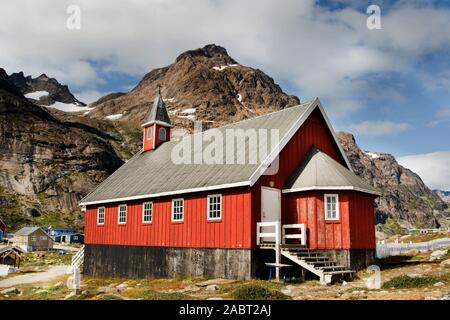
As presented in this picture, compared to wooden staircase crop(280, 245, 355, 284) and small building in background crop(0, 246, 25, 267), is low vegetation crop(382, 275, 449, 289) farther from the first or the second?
small building in background crop(0, 246, 25, 267)

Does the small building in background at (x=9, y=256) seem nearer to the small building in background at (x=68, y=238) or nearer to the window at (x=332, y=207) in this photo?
the window at (x=332, y=207)

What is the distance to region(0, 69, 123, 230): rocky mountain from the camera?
114m

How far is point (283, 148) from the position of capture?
2245 cm

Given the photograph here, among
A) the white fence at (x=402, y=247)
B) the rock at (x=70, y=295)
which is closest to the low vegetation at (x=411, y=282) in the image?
the rock at (x=70, y=295)

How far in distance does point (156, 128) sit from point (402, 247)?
20565mm

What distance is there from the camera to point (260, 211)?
805 inches

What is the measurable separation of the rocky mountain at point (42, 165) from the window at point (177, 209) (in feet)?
298

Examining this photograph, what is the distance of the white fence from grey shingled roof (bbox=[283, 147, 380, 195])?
980 cm

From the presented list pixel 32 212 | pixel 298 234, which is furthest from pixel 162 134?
pixel 32 212

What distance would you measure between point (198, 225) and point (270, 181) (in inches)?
162

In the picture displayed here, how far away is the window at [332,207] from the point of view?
69.0 ft

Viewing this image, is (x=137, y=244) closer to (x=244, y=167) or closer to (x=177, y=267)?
(x=177, y=267)

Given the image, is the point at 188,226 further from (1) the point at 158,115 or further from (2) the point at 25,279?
(2) the point at 25,279
